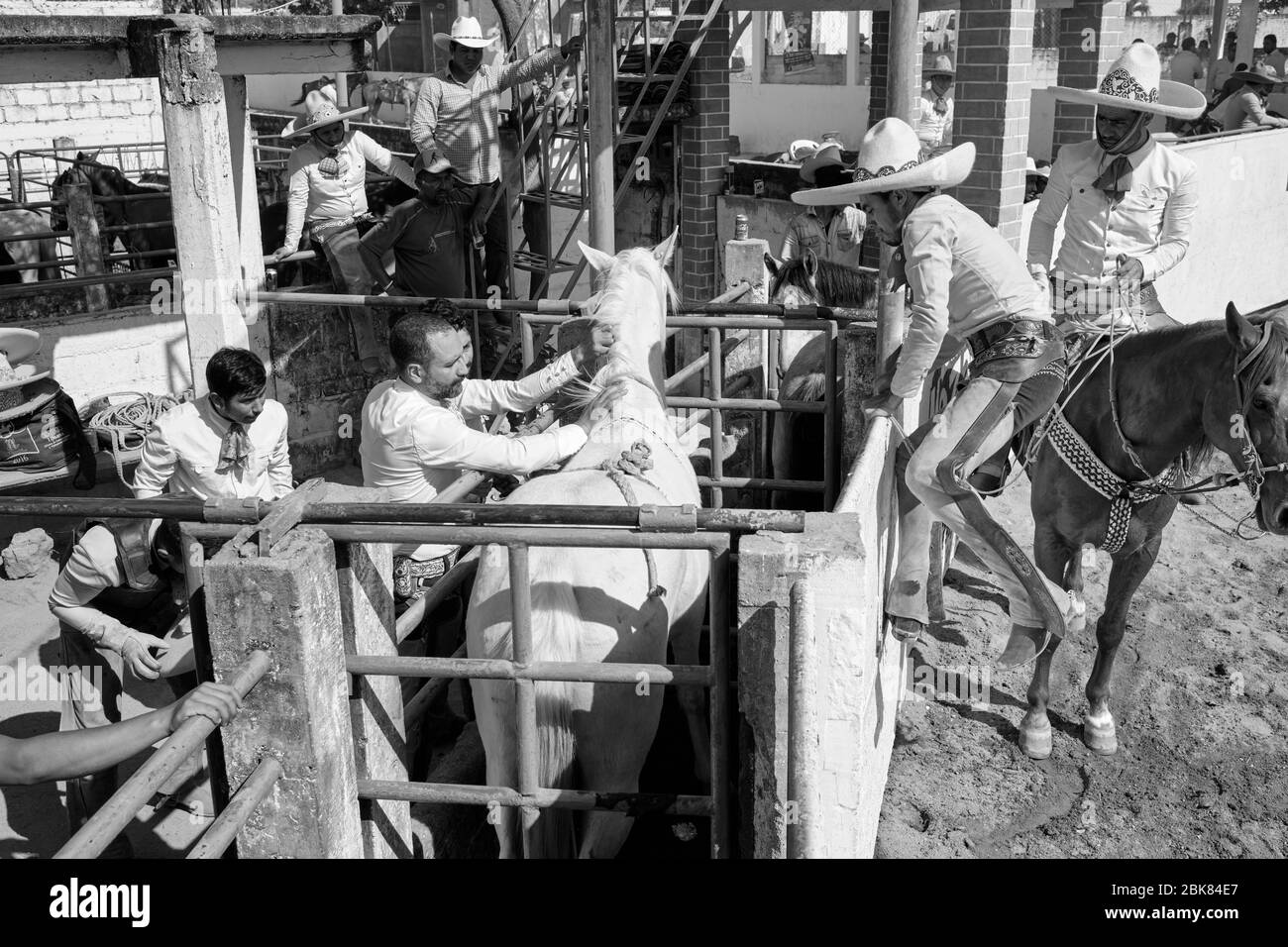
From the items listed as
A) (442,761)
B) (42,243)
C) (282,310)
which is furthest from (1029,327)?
(42,243)

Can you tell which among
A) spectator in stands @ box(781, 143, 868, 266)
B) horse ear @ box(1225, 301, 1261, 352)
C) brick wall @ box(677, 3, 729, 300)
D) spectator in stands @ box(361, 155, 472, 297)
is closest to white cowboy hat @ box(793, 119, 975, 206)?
horse ear @ box(1225, 301, 1261, 352)

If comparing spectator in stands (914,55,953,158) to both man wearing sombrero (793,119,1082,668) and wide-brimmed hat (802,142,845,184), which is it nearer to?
wide-brimmed hat (802,142,845,184)

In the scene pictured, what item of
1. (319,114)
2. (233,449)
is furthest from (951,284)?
(319,114)

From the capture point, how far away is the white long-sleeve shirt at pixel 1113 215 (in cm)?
623

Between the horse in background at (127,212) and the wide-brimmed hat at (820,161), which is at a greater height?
the wide-brimmed hat at (820,161)

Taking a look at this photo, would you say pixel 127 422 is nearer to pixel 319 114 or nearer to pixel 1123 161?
pixel 319 114

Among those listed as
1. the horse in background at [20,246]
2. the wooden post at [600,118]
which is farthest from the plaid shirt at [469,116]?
the horse in background at [20,246]

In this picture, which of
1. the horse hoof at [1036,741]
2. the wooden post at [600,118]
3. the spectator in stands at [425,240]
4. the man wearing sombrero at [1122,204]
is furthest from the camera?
the spectator in stands at [425,240]

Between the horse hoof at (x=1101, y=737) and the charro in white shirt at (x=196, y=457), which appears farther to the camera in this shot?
the horse hoof at (x=1101, y=737)

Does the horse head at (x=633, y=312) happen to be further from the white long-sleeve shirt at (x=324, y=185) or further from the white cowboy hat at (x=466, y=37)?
the white cowboy hat at (x=466, y=37)

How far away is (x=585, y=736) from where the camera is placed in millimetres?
3705

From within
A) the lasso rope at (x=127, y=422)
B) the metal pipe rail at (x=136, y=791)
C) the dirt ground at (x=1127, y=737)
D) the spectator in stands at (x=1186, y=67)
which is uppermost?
the spectator in stands at (x=1186, y=67)

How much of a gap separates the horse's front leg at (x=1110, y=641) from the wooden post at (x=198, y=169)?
5.27 metres
